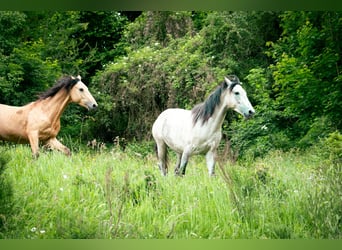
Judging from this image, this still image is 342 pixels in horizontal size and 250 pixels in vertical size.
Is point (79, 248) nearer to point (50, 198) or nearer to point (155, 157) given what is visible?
point (50, 198)

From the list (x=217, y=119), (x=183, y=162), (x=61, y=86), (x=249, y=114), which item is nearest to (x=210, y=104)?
(x=217, y=119)

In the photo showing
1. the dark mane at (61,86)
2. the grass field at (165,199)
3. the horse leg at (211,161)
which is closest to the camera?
the grass field at (165,199)

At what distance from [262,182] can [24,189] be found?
1.46 meters

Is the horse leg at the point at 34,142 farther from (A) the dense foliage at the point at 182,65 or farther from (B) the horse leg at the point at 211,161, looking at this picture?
(B) the horse leg at the point at 211,161

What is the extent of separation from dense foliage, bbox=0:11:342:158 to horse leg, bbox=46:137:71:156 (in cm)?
9

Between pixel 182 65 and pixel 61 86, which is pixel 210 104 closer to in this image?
pixel 182 65

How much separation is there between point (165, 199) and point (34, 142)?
0.99 meters

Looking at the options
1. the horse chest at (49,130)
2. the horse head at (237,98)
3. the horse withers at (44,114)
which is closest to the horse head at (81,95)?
the horse withers at (44,114)

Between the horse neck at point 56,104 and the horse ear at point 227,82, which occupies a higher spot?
the horse ear at point 227,82

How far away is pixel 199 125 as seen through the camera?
14.5 ft

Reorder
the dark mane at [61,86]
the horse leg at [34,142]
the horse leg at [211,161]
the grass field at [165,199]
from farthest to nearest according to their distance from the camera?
1. the dark mane at [61,86]
2. the horse leg at [34,142]
3. the horse leg at [211,161]
4. the grass field at [165,199]

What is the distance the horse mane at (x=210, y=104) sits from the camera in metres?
4.30

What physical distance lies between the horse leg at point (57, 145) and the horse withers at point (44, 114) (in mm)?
22

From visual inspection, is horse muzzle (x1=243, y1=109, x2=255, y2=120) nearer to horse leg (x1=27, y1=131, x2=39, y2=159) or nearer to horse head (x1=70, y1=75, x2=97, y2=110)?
horse head (x1=70, y1=75, x2=97, y2=110)
